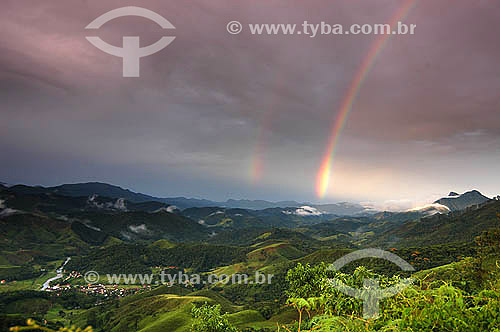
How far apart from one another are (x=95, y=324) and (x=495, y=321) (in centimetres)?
22805

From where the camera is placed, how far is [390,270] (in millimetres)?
164750

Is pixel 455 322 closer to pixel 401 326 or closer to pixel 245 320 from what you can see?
pixel 401 326

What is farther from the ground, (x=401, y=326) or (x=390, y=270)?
(x=401, y=326)

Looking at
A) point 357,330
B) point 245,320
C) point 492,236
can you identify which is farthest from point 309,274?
point 245,320

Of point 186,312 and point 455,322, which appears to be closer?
point 455,322

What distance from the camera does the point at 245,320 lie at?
140125mm

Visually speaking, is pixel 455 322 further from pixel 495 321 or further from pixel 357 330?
pixel 357 330

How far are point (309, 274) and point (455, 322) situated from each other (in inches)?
803

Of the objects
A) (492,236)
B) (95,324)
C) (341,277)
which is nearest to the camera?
(341,277)

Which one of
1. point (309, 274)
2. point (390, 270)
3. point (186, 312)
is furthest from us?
point (390, 270)

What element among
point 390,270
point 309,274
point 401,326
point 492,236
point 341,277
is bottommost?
point 390,270

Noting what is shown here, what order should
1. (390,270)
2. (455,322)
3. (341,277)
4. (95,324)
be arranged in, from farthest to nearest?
(95,324) < (390,270) < (341,277) < (455,322)

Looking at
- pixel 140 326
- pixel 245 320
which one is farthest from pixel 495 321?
pixel 140 326

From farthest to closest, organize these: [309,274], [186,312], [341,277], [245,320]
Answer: [186,312] → [245,320] → [309,274] → [341,277]
